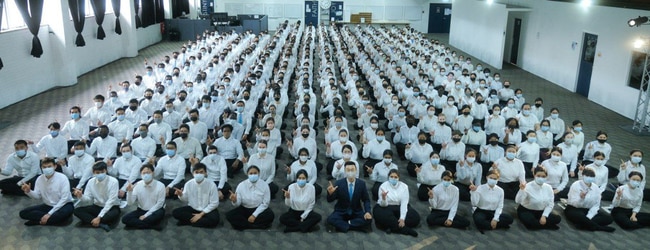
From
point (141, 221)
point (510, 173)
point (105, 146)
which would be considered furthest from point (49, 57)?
point (510, 173)

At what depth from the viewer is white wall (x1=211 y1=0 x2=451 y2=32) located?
36.3 m

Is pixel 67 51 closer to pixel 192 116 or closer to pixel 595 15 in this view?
pixel 192 116

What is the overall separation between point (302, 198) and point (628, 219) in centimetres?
476

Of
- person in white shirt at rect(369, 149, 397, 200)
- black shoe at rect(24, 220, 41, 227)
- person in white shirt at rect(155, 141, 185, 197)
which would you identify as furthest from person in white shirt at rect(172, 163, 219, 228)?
person in white shirt at rect(369, 149, 397, 200)

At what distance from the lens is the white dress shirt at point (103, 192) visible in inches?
281

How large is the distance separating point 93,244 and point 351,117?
785cm

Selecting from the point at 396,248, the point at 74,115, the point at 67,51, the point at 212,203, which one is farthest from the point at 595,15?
the point at 67,51

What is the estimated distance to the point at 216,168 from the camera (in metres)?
8.20

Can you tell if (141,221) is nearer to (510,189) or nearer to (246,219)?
(246,219)

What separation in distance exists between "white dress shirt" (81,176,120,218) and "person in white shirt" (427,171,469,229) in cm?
451

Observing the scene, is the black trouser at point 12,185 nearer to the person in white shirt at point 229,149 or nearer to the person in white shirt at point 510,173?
the person in white shirt at point 229,149

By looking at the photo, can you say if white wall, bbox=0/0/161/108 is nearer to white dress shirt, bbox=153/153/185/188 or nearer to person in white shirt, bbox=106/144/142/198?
person in white shirt, bbox=106/144/142/198

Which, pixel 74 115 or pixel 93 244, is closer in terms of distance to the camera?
pixel 93 244

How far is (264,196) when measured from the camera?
7242mm
